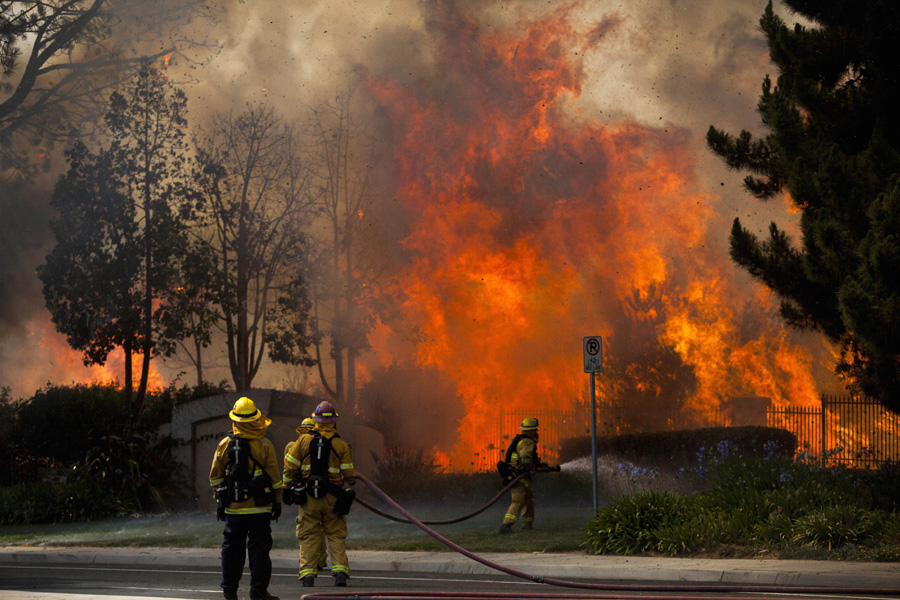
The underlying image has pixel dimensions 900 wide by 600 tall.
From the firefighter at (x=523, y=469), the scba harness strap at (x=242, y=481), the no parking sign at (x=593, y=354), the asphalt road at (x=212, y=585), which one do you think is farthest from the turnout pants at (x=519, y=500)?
the scba harness strap at (x=242, y=481)

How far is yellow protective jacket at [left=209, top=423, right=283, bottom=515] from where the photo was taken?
844 cm

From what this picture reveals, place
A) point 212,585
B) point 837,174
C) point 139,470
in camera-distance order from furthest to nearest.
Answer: point 139,470 → point 837,174 → point 212,585

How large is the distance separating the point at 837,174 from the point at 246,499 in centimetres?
900

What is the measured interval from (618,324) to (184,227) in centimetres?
1627

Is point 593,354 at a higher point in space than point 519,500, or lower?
higher

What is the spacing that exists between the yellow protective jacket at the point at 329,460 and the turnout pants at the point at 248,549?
5.73ft

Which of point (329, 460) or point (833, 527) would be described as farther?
point (833, 527)

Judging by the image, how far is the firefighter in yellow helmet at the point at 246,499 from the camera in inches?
332

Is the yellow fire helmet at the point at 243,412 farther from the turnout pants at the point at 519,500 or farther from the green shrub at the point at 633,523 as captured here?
the turnout pants at the point at 519,500

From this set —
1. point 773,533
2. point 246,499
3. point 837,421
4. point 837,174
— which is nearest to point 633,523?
point 773,533

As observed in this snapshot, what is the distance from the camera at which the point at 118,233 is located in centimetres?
2775

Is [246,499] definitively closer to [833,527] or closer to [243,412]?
[243,412]

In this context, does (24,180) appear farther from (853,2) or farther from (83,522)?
(853,2)

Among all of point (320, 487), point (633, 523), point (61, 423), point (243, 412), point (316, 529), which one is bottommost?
point (633, 523)
